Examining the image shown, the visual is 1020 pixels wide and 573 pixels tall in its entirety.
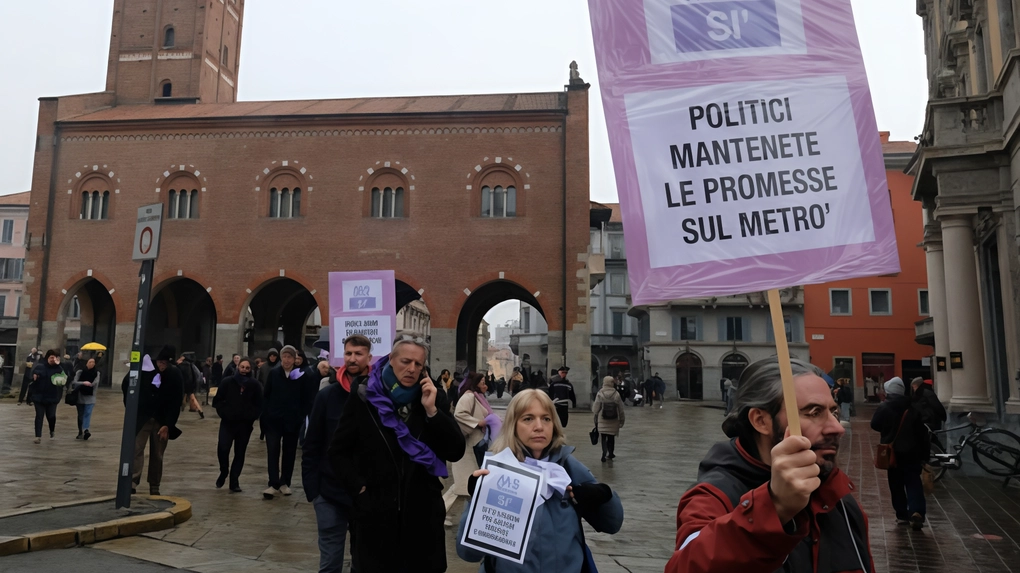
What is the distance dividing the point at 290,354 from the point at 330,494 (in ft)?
15.3

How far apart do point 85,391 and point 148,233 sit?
7.71 metres

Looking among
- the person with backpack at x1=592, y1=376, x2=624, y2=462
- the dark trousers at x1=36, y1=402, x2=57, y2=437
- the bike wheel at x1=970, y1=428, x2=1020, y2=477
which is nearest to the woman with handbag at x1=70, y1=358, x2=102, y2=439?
the dark trousers at x1=36, y1=402, x2=57, y2=437

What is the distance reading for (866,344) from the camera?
134 feet

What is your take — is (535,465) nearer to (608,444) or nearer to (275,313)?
(608,444)

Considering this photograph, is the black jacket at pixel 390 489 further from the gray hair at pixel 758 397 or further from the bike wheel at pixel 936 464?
the bike wheel at pixel 936 464

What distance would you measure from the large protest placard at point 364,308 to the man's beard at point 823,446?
559 centimetres

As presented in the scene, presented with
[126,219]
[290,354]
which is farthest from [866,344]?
[290,354]

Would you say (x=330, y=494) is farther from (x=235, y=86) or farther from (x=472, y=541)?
(x=235, y=86)

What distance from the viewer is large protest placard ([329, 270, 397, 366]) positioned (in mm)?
7363

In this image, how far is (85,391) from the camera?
1393cm

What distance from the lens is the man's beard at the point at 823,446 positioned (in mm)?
1871

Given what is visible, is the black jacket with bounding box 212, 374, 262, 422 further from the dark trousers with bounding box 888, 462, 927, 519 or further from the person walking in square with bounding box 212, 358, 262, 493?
the dark trousers with bounding box 888, 462, 927, 519

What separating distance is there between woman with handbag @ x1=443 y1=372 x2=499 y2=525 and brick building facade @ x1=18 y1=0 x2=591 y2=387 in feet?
65.3

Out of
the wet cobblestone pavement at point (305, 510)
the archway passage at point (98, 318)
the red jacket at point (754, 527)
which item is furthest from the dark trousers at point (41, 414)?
the archway passage at point (98, 318)
